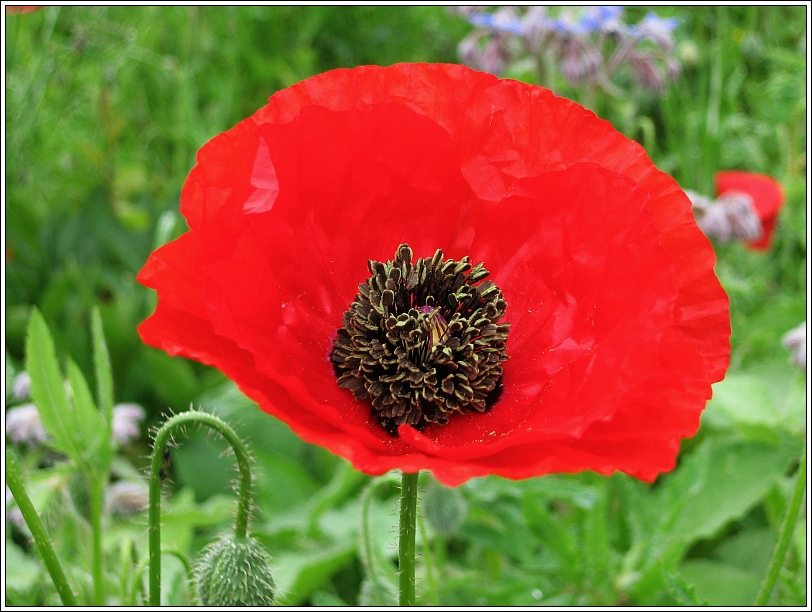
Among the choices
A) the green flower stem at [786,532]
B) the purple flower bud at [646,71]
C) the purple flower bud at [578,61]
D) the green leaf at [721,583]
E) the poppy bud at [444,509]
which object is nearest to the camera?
the green flower stem at [786,532]

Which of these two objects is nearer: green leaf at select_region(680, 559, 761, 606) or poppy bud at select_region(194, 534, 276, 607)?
poppy bud at select_region(194, 534, 276, 607)

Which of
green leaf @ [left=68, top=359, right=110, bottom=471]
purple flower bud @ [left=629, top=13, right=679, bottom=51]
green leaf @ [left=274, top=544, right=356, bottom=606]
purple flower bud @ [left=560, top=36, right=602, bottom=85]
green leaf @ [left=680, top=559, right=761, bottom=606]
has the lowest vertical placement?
green leaf @ [left=680, top=559, right=761, bottom=606]

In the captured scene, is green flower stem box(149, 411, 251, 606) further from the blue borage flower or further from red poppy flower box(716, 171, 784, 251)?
red poppy flower box(716, 171, 784, 251)

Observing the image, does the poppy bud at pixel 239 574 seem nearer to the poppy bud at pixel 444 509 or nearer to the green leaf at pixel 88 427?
the green leaf at pixel 88 427

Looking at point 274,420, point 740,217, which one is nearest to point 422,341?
point 274,420

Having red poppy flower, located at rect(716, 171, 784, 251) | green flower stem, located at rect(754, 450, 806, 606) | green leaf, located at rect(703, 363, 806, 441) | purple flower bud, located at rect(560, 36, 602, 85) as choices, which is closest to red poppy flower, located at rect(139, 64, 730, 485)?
green flower stem, located at rect(754, 450, 806, 606)

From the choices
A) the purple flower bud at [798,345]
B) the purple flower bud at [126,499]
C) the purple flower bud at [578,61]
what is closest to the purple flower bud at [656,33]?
the purple flower bud at [578,61]
